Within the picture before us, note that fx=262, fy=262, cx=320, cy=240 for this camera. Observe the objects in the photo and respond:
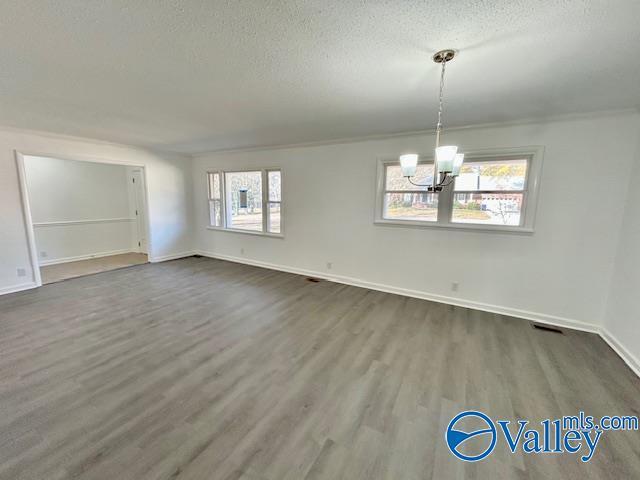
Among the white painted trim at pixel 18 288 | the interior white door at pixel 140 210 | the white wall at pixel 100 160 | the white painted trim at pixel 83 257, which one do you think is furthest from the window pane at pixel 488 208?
the white painted trim at pixel 83 257

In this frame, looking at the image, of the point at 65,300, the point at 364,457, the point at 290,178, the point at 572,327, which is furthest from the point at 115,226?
the point at 572,327

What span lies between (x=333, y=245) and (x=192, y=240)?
3.98m

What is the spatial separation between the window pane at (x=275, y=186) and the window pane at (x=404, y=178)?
7.07ft

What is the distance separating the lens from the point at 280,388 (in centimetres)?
208

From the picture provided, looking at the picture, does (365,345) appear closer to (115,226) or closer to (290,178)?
(290,178)

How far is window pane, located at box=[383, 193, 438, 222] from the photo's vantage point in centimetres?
387

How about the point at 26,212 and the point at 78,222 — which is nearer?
the point at 26,212

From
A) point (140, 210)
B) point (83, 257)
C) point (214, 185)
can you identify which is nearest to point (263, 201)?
Answer: point (214, 185)

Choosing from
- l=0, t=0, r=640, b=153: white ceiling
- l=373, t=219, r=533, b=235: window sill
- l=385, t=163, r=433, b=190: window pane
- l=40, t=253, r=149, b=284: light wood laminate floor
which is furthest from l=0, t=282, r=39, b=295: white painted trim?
l=385, t=163, r=433, b=190: window pane

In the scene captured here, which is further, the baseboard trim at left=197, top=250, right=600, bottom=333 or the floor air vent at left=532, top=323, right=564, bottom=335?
the baseboard trim at left=197, top=250, right=600, bottom=333

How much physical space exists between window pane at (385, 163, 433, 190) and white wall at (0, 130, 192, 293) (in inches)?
192

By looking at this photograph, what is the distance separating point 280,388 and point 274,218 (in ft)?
12.4

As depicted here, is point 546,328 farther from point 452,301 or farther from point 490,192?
point 490,192

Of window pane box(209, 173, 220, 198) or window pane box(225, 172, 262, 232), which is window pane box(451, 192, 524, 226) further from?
window pane box(209, 173, 220, 198)
